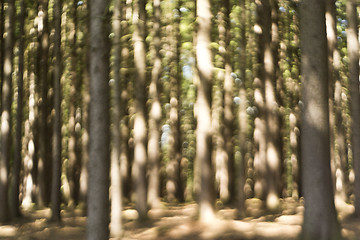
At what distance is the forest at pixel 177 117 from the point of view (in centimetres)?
948

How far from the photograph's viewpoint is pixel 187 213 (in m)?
16.6

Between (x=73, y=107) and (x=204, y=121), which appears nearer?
(x=204, y=121)

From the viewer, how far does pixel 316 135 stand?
956 centimetres

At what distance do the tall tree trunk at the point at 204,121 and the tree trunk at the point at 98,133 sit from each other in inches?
190

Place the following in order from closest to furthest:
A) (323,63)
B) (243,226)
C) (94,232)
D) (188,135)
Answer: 1. (94,232)
2. (323,63)
3. (243,226)
4. (188,135)

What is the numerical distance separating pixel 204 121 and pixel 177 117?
9422mm

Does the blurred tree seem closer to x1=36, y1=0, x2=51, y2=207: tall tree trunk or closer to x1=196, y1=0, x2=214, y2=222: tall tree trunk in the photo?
x1=36, y1=0, x2=51, y2=207: tall tree trunk

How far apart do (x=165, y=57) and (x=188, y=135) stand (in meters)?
13.8

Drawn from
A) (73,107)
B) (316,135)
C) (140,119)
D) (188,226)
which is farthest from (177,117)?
(316,135)

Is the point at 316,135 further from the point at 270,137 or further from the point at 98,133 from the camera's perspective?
the point at 270,137

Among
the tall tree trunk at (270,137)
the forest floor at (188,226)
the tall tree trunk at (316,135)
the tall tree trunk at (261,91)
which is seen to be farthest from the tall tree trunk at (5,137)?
the tall tree trunk at (316,135)

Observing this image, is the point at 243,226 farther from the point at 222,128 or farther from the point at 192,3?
the point at 192,3

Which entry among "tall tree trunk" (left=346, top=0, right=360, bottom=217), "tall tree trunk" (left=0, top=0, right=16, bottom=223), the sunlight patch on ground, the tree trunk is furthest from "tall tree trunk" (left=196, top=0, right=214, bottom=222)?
"tall tree trunk" (left=0, top=0, right=16, bottom=223)

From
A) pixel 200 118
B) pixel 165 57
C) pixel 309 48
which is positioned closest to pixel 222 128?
pixel 165 57
